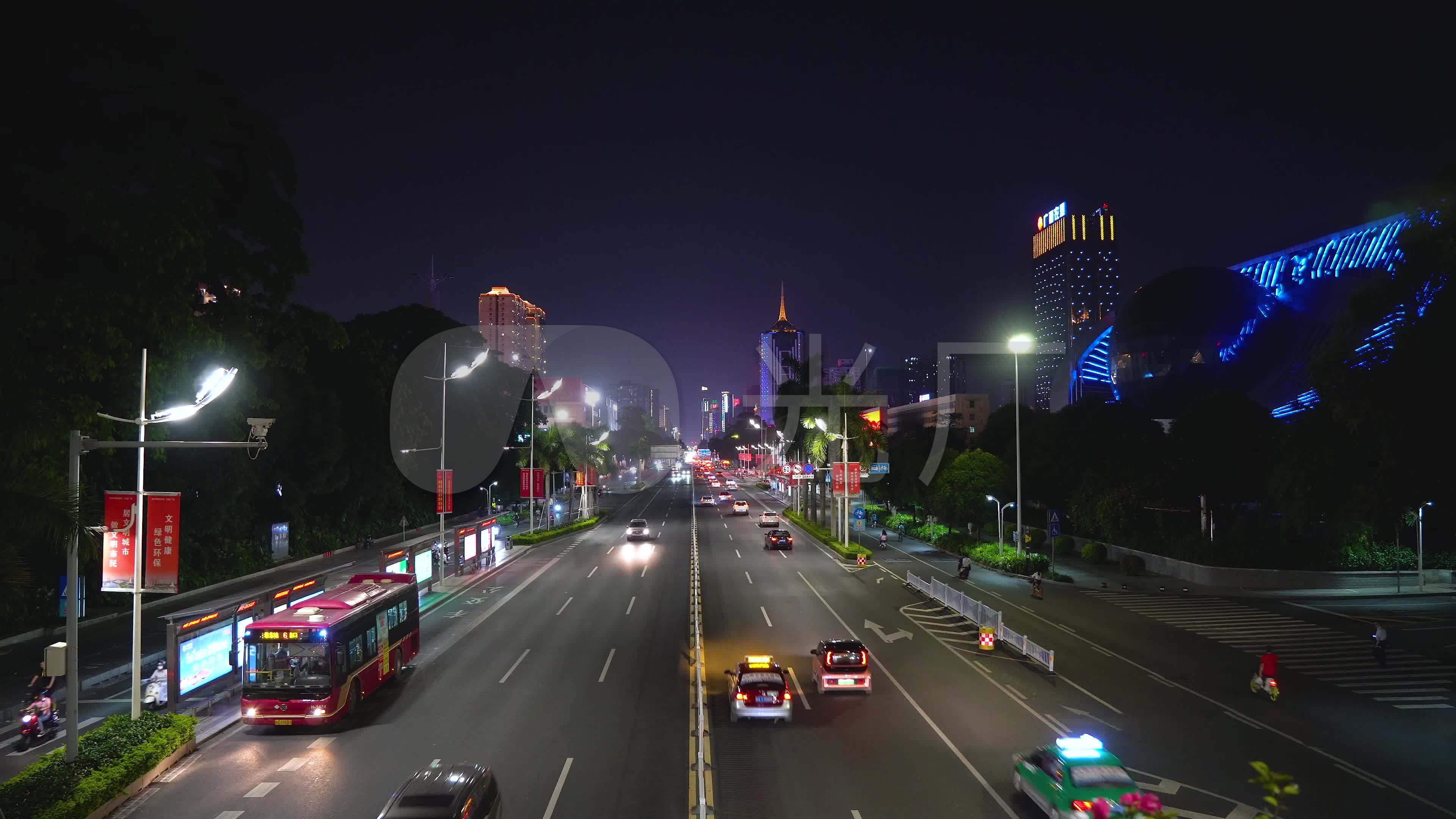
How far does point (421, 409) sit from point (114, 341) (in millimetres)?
42619

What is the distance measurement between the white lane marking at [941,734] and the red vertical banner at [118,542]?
16476 mm

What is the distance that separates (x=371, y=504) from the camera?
2314 inches

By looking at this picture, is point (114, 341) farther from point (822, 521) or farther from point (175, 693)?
point (822, 521)

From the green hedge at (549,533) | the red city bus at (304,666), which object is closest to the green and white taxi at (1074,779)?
the red city bus at (304,666)

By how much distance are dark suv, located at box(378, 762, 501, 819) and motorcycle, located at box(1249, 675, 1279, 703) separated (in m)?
18.7

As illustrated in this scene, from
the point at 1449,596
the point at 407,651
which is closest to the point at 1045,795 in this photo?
the point at 407,651

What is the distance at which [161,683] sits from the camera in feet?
66.2

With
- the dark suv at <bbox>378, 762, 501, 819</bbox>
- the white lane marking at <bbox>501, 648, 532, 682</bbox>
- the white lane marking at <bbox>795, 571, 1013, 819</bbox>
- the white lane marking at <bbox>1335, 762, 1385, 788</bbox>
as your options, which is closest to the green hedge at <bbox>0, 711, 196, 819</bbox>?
the dark suv at <bbox>378, 762, 501, 819</bbox>

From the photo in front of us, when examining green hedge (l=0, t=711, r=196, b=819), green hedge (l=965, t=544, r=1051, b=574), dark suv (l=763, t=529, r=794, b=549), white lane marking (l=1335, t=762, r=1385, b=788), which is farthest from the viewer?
dark suv (l=763, t=529, r=794, b=549)

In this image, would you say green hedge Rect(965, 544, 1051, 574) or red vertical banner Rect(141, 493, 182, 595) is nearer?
red vertical banner Rect(141, 493, 182, 595)

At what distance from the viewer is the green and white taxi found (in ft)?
40.5

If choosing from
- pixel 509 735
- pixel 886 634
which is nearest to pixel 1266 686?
pixel 886 634

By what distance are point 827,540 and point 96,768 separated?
1862 inches

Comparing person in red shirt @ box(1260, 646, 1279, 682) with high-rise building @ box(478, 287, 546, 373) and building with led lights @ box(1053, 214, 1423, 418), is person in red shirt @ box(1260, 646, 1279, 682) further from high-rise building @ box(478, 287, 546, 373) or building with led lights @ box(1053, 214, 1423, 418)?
high-rise building @ box(478, 287, 546, 373)
